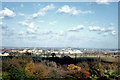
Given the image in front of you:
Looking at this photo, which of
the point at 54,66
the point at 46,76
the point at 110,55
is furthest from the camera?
the point at 110,55

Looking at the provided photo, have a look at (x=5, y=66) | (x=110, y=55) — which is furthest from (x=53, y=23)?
(x=110, y=55)

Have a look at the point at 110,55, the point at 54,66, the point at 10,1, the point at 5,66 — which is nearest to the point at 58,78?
the point at 54,66

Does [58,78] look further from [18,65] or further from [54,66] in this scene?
[18,65]

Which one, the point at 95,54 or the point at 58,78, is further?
the point at 95,54

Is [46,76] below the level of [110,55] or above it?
below

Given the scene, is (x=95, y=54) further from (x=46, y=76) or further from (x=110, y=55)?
(x=46, y=76)

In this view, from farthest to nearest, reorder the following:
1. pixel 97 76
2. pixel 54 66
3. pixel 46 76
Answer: pixel 54 66
pixel 46 76
pixel 97 76

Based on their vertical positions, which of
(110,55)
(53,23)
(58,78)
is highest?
(53,23)
